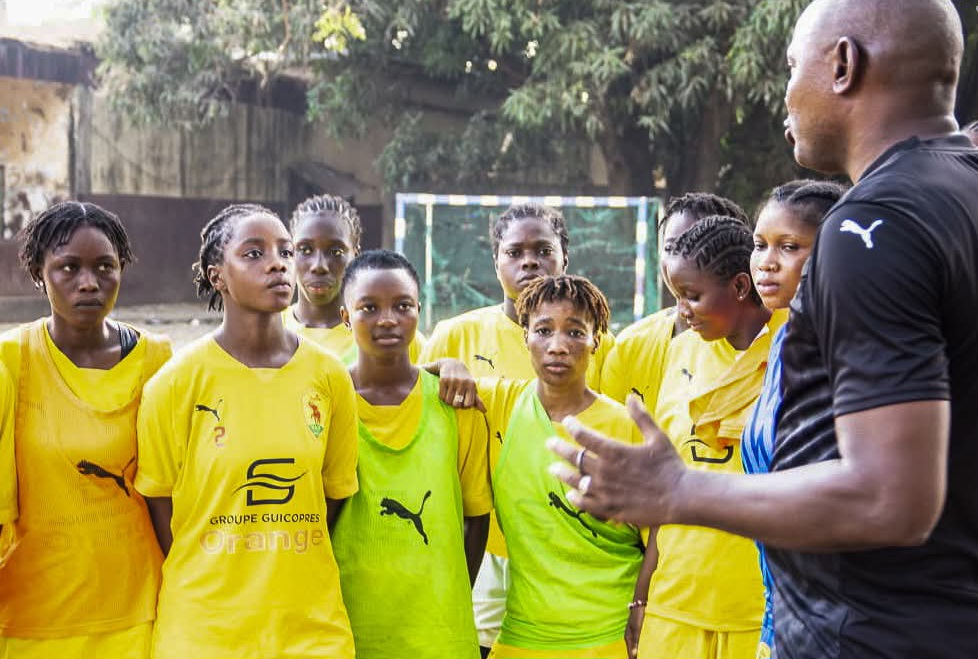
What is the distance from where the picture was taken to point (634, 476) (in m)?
1.46

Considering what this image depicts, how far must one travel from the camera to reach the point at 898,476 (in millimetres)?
1328

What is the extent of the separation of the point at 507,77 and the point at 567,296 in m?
12.2

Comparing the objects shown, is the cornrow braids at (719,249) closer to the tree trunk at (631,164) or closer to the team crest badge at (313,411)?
the team crest badge at (313,411)

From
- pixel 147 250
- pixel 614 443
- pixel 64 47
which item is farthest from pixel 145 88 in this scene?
pixel 614 443

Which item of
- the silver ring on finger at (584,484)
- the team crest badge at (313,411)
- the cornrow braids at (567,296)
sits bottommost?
the team crest badge at (313,411)

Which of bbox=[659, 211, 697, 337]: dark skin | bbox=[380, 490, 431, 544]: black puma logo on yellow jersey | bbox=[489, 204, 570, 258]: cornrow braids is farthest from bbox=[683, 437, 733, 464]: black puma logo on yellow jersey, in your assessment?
bbox=[489, 204, 570, 258]: cornrow braids

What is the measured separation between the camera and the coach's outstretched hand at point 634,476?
1.45m

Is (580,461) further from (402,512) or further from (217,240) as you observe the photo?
(217,240)

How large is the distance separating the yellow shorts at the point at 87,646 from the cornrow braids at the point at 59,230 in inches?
38.8

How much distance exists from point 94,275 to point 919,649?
226 centimetres

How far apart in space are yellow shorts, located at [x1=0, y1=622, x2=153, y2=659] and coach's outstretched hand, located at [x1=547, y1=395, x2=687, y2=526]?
1.76 metres

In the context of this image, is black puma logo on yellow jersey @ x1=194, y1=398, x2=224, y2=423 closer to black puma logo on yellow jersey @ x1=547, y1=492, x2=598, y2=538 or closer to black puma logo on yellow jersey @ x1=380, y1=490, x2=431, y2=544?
black puma logo on yellow jersey @ x1=380, y1=490, x2=431, y2=544

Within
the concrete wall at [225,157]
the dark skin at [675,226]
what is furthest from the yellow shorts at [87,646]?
the concrete wall at [225,157]

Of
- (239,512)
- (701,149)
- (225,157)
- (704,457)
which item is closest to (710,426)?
(704,457)
